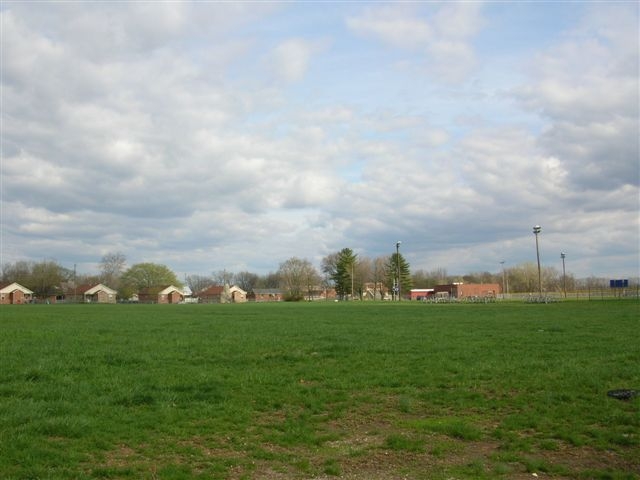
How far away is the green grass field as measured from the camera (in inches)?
334

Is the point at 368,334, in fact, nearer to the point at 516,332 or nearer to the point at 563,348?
the point at 516,332

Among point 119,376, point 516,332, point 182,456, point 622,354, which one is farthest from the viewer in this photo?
point 516,332

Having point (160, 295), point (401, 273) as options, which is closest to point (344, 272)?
point (401, 273)

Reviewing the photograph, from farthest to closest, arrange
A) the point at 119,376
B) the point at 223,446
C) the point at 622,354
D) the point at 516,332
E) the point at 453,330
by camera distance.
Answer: the point at 453,330 < the point at 516,332 < the point at 622,354 < the point at 119,376 < the point at 223,446

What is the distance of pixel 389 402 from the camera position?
12562mm

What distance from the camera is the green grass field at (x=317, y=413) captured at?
27.8 ft

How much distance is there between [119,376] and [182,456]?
256 inches

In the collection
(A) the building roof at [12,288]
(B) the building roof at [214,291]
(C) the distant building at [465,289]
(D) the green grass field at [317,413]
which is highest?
(A) the building roof at [12,288]

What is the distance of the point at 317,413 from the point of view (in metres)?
11.7

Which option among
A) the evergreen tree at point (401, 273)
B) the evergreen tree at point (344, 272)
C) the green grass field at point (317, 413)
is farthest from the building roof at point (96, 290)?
the green grass field at point (317, 413)

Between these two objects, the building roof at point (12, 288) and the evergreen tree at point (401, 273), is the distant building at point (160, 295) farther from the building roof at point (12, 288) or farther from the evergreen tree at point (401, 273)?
the evergreen tree at point (401, 273)

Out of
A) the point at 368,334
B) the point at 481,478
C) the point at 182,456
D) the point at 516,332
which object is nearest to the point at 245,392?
the point at 182,456

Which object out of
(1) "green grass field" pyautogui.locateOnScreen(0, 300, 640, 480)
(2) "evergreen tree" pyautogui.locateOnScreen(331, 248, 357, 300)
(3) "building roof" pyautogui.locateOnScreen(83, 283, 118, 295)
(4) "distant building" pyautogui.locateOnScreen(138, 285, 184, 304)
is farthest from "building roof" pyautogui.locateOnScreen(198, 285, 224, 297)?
(1) "green grass field" pyautogui.locateOnScreen(0, 300, 640, 480)

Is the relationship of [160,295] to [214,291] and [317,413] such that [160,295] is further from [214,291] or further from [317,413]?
[317,413]
